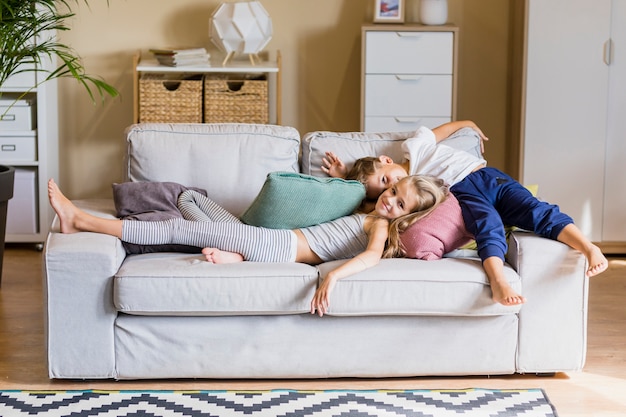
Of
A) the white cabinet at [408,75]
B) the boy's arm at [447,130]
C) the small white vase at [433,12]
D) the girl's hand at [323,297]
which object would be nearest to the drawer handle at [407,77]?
the white cabinet at [408,75]

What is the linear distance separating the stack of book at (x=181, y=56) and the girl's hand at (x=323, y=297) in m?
2.30

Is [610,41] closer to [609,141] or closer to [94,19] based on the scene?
[609,141]

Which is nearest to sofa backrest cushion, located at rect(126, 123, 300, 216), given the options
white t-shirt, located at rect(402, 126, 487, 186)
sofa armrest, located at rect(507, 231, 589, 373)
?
white t-shirt, located at rect(402, 126, 487, 186)

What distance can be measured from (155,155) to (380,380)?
1.16 meters

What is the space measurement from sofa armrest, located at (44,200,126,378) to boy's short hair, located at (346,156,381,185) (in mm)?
899

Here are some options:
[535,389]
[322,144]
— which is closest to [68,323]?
[322,144]

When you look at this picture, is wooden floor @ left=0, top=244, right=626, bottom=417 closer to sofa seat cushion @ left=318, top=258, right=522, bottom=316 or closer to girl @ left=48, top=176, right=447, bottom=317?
sofa seat cushion @ left=318, top=258, right=522, bottom=316

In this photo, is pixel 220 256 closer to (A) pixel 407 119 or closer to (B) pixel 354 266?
(B) pixel 354 266

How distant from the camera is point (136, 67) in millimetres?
4879

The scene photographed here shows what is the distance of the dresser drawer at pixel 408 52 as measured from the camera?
4.88 m

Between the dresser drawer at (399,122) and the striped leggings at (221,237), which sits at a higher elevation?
the dresser drawer at (399,122)

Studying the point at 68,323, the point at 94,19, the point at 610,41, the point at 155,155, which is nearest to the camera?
the point at 68,323

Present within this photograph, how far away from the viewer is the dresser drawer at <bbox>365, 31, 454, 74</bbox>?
16.0 ft

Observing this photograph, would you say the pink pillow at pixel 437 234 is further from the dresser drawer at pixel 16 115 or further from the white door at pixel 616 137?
the dresser drawer at pixel 16 115
